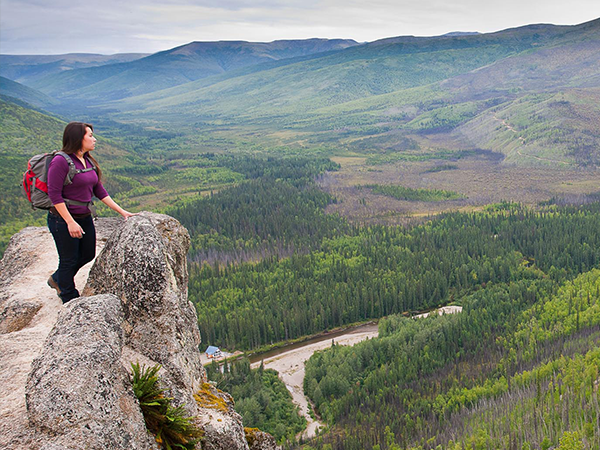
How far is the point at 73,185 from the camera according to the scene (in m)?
15.4

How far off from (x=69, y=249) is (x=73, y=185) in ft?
6.68

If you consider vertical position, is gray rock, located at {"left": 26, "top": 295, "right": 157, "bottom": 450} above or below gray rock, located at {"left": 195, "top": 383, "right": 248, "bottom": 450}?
above

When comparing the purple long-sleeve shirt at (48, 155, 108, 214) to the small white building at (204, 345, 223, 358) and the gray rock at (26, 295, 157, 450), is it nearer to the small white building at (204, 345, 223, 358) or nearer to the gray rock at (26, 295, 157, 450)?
the gray rock at (26, 295, 157, 450)

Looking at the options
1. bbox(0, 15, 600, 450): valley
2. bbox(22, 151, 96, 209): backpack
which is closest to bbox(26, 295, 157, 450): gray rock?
bbox(22, 151, 96, 209): backpack

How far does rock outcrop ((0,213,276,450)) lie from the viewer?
10945mm

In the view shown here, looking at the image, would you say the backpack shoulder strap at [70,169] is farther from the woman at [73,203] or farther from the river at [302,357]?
the river at [302,357]

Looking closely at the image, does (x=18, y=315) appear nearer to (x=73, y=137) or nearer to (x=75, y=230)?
(x=75, y=230)

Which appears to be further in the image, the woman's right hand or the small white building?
the small white building

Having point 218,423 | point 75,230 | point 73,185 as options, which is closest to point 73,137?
point 73,185

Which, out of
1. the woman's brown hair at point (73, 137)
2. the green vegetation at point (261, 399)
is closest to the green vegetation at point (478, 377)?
the green vegetation at point (261, 399)

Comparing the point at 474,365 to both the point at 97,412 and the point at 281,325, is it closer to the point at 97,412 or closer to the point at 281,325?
the point at 281,325

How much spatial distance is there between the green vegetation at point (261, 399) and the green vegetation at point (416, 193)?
101893 mm

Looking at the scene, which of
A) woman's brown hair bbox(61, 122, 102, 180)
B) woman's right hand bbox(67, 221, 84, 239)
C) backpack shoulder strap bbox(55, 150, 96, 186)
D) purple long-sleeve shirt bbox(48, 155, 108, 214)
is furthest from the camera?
woman's right hand bbox(67, 221, 84, 239)

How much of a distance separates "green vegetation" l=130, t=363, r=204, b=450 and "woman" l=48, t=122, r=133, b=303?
4375 millimetres
